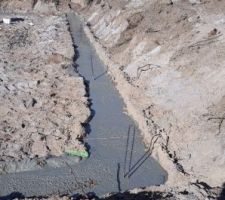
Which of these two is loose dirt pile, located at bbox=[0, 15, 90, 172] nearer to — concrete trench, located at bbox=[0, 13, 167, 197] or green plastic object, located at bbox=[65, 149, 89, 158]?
green plastic object, located at bbox=[65, 149, 89, 158]

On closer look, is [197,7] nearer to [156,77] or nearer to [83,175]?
[156,77]

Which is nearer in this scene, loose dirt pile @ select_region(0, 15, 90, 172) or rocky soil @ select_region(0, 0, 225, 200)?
rocky soil @ select_region(0, 0, 225, 200)

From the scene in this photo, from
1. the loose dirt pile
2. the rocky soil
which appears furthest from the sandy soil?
the loose dirt pile

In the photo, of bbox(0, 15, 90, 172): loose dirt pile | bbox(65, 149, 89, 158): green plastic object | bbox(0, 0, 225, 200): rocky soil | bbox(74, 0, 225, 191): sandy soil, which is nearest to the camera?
bbox(0, 0, 225, 200): rocky soil

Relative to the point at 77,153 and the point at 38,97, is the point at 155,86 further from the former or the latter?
the point at 77,153

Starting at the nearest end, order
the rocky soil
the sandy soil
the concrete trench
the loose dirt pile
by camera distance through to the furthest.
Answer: the concrete trench
the rocky soil
the sandy soil
the loose dirt pile

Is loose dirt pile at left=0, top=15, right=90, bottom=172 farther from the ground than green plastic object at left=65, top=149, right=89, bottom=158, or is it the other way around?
loose dirt pile at left=0, top=15, right=90, bottom=172
